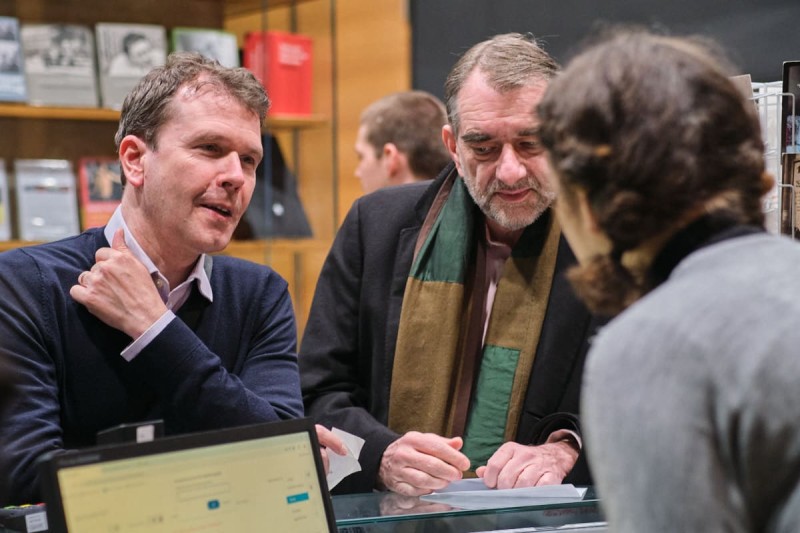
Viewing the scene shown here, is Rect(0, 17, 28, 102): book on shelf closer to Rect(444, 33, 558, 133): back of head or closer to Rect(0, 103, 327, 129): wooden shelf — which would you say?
Rect(0, 103, 327, 129): wooden shelf

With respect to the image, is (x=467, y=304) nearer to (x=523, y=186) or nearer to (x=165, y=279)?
(x=523, y=186)

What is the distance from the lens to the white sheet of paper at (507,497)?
5.57 feet

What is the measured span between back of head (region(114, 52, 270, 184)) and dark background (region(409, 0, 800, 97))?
2.47 ft

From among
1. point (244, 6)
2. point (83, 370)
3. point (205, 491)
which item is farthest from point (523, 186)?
point (244, 6)

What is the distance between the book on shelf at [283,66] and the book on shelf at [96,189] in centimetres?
76

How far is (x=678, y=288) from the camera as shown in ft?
3.36

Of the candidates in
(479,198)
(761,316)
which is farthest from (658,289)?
(479,198)

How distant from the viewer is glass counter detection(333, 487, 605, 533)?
159 centimetres

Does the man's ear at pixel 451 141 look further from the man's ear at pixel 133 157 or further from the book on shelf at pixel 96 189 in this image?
the book on shelf at pixel 96 189

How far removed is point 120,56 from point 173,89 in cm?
264

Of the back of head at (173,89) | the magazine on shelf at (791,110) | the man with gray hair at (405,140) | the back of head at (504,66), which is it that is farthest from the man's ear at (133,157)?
the man with gray hair at (405,140)

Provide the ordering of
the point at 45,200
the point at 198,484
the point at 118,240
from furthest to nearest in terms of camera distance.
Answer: the point at 45,200
the point at 118,240
the point at 198,484

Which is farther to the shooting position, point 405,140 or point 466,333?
point 405,140

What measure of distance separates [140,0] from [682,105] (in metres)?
3.92
